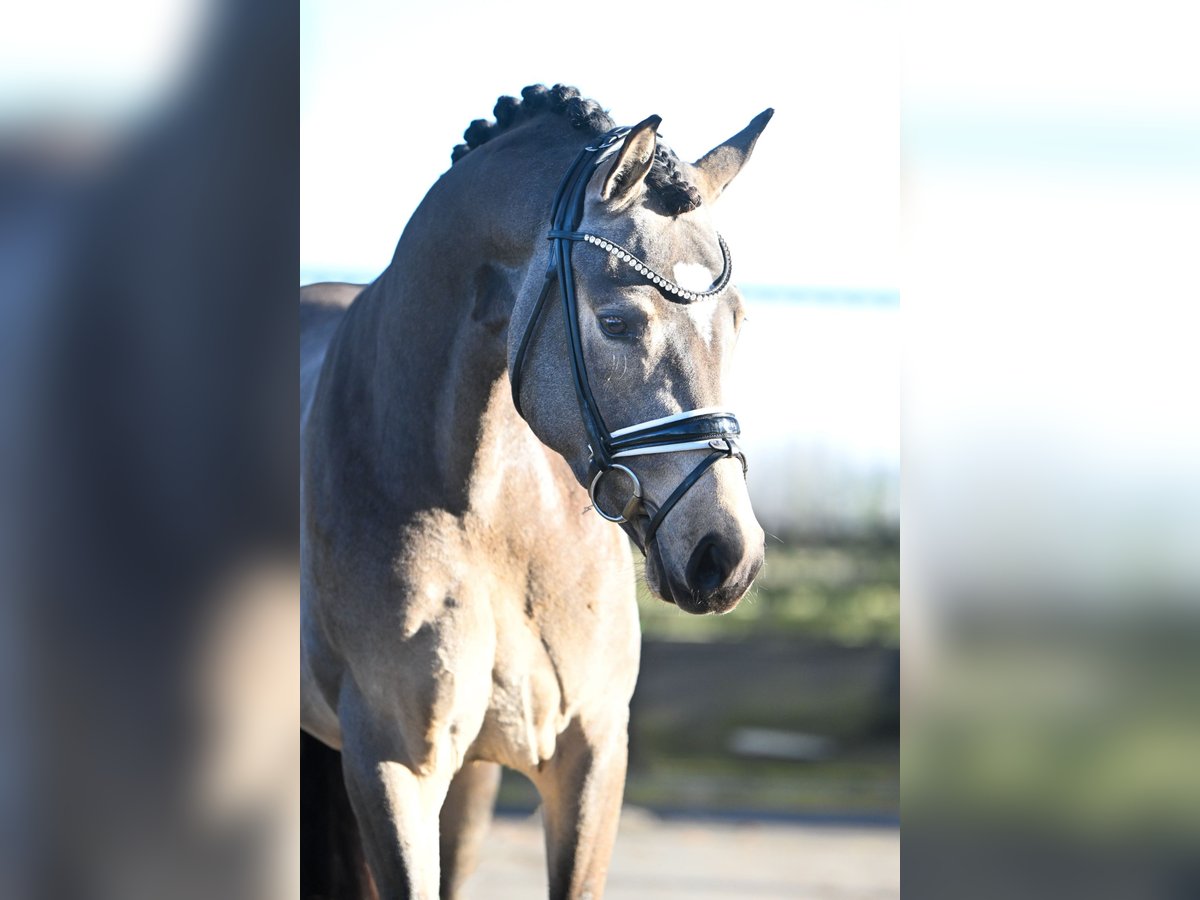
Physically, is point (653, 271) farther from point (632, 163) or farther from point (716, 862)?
point (716, 862)

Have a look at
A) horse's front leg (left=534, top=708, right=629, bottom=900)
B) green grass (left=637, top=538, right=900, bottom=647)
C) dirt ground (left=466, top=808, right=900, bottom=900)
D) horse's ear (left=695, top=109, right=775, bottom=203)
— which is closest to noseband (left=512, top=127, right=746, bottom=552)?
horse's ear (left=695, top=109, right=775, bottom=203)

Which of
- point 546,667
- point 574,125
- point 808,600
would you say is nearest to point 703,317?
point 574,125

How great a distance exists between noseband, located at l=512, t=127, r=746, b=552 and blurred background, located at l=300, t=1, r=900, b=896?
13 cm

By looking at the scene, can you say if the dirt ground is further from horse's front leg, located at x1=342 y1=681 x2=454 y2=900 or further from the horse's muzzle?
the horse's muzzle

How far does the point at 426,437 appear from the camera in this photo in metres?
1.81

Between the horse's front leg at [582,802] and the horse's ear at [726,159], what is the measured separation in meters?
0.90

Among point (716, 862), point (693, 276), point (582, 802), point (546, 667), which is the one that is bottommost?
point (716, 862)

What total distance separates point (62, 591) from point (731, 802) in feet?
5.18

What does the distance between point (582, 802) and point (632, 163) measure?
106cm

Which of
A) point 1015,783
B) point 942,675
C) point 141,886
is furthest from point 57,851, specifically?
point 1015,783

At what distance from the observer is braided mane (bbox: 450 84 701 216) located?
4.97 feet

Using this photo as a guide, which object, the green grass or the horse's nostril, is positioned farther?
the green grass

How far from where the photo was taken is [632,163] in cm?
147

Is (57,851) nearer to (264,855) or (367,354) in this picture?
(264,855)
